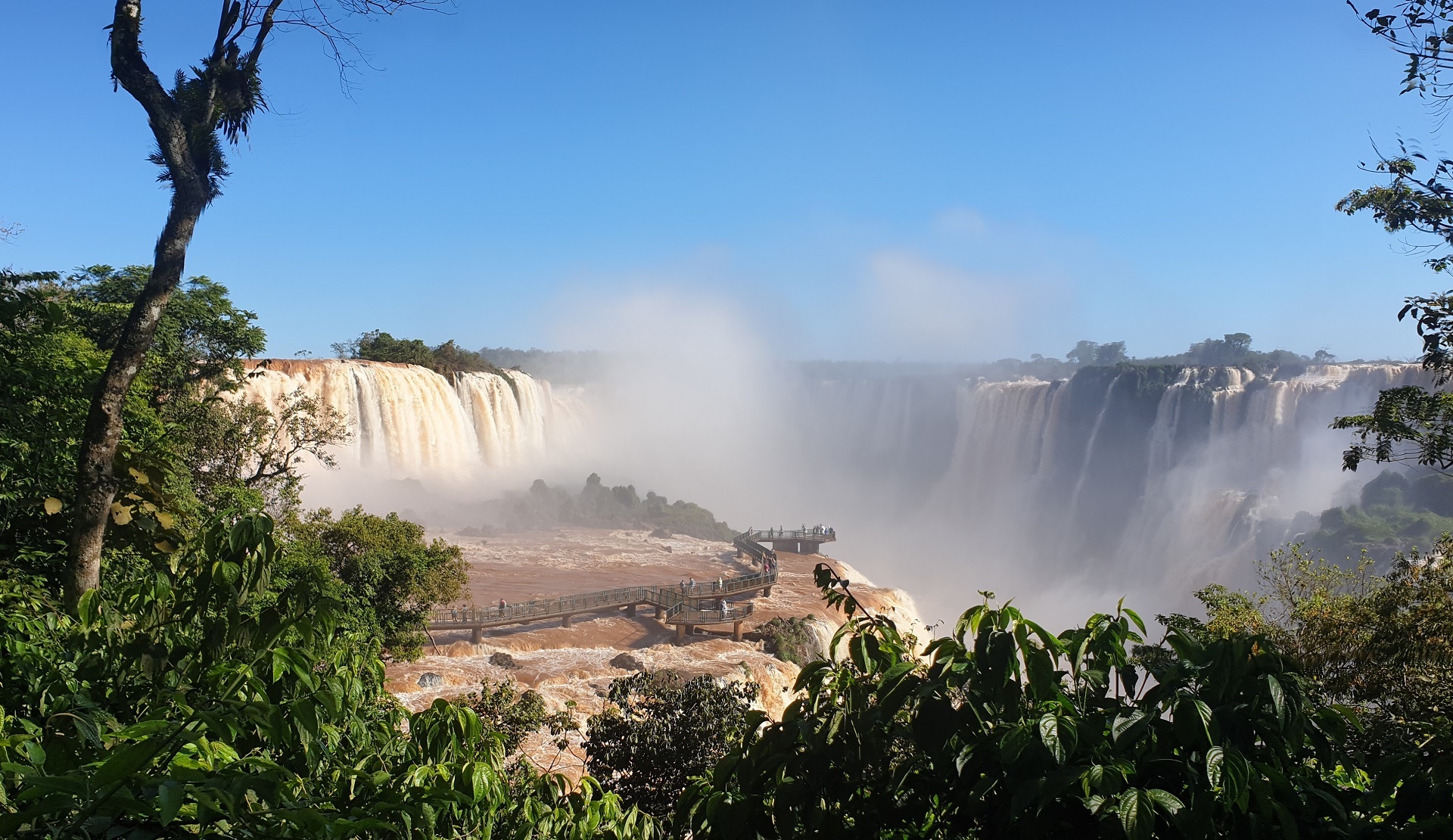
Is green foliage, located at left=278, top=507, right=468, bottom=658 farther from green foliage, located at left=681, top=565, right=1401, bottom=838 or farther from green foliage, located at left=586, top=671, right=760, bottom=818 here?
green foliage, located at left=681, top=565, right=1401, bottom=838

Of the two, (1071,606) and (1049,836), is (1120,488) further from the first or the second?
(1049,836)

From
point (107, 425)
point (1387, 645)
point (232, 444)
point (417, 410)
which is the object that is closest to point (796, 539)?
point (417, 410)

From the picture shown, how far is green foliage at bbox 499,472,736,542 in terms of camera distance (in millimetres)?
42375

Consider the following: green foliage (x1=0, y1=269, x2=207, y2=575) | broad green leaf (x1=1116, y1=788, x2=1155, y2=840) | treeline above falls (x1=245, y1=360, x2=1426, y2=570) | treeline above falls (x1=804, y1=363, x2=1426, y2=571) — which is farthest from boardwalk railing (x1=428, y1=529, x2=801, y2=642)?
treeline above falls (x1=804, y1=363, x2=1426, y2=571)

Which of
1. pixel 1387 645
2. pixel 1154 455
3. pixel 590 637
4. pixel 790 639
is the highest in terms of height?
pixel 1387 645

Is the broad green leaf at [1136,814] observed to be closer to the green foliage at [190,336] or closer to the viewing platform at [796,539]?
the green foliage at [190,336]

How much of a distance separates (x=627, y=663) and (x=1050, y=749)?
757 inches

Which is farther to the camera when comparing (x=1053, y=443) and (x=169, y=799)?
(x=1053, y=443)

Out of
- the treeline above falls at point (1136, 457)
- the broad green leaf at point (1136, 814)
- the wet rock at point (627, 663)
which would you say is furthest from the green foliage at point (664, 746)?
the treeline above falls at point (1136, 457)

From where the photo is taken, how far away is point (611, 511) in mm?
45438

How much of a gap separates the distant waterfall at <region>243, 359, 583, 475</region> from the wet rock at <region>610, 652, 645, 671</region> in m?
11.9

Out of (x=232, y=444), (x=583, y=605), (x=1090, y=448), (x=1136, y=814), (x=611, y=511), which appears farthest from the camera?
(x=1090, y=448)

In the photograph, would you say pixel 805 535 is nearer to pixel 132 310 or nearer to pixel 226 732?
pixel 132 310

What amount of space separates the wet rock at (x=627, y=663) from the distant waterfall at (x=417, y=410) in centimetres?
1191
